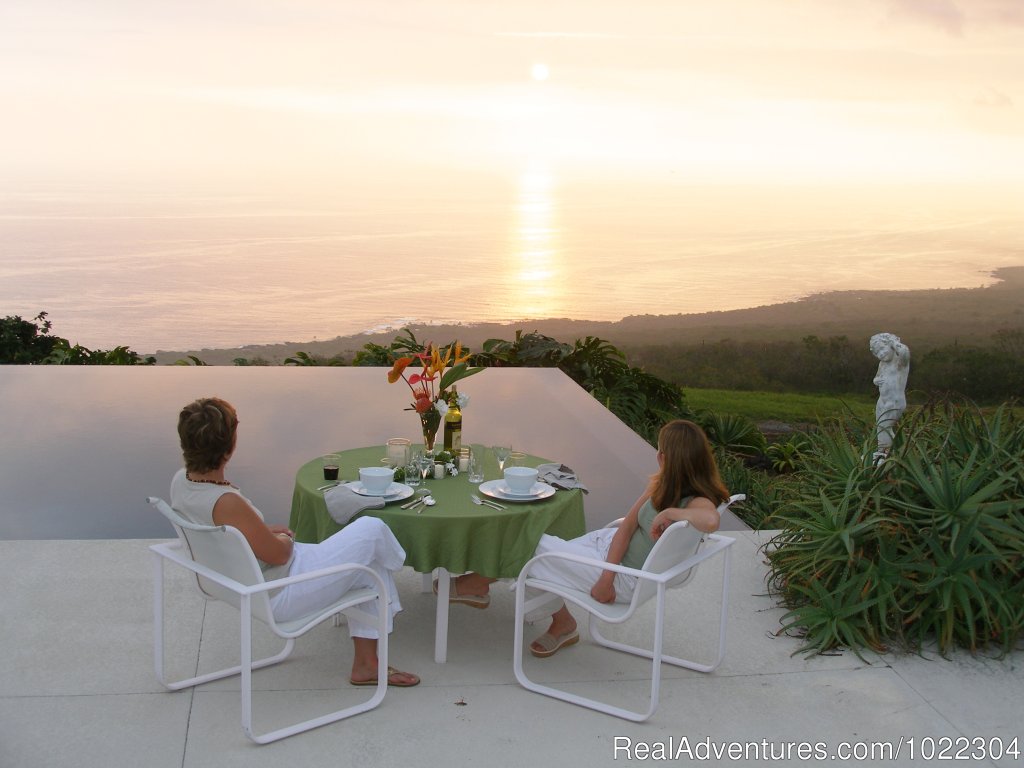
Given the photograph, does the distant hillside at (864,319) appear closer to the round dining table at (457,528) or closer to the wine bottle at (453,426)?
the wine bottle at (453,426)

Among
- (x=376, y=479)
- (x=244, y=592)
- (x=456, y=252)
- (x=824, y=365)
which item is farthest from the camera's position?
(x=824, y=365)

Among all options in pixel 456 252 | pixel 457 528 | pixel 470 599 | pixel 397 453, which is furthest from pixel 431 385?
pixel 456 252

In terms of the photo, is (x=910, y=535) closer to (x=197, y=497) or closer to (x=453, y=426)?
(x=453, y=426)

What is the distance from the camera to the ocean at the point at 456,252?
13422mm

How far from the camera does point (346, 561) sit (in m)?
3.34

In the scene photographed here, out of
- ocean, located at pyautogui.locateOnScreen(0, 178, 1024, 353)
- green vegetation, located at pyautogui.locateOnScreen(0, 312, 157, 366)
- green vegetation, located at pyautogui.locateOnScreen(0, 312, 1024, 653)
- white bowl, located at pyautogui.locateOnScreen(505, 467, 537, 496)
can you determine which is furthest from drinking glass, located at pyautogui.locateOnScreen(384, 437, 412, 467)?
ocean, located at pyautogui.locateOnScreen(0, 178, 1024, 353)

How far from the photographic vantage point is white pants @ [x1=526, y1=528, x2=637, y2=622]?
11.4ft

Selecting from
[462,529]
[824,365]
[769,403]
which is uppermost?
[462,529]

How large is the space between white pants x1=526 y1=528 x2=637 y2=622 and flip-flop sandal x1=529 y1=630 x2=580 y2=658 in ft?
0.66

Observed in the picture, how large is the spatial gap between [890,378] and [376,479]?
8.54ft

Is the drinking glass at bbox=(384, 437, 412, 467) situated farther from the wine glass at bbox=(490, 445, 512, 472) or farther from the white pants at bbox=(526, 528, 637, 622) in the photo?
the white pants at bbox=(526, 528, 637, 622)

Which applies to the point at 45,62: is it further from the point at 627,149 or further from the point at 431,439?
the point at 431,439

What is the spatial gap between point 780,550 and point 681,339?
14.1m

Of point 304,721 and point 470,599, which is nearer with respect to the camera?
point 304,721
